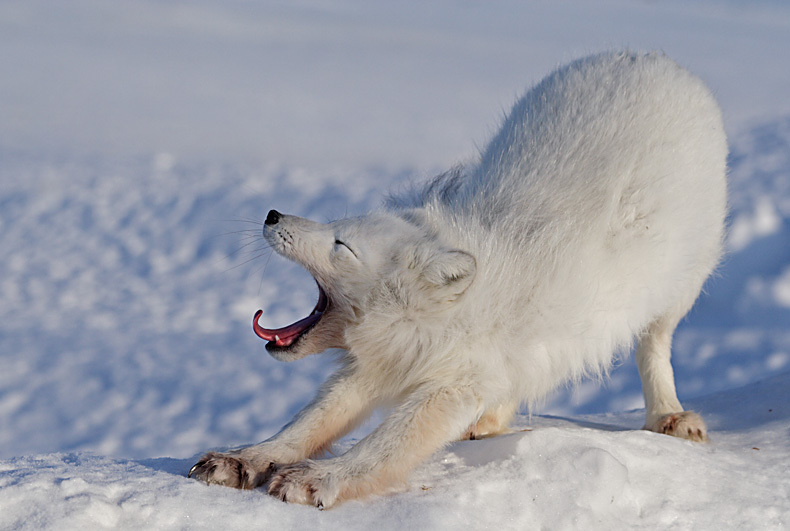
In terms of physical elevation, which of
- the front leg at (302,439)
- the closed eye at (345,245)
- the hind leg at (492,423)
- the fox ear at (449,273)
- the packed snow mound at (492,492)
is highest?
the closed eye at (345,245)

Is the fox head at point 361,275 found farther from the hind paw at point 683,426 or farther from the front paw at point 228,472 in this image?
the hind paw at point 683,426

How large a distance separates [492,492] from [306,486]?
0.74m

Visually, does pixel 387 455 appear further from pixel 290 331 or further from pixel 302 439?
pixel 290 331

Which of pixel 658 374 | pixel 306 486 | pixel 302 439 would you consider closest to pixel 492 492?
pixel 306 486

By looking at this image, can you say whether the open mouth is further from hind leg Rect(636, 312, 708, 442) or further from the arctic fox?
hind leg Rect(636, 312, 708, 442)

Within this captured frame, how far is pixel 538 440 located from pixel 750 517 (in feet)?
2.96

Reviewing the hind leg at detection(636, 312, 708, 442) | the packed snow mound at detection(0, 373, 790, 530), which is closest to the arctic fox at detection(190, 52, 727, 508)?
the packed snow mound at detection(0, 373, 790, 530)

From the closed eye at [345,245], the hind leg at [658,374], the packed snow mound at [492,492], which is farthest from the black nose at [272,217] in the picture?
the hind leg at [658,374]

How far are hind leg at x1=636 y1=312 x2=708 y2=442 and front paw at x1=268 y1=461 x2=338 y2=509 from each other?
2.26 metres

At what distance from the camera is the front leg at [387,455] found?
3166 millimetres

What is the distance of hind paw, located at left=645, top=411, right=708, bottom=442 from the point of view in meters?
4.46

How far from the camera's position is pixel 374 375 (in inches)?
153

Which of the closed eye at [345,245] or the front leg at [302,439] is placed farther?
the closed eye at [345,245]

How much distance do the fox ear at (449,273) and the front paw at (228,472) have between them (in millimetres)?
1087
